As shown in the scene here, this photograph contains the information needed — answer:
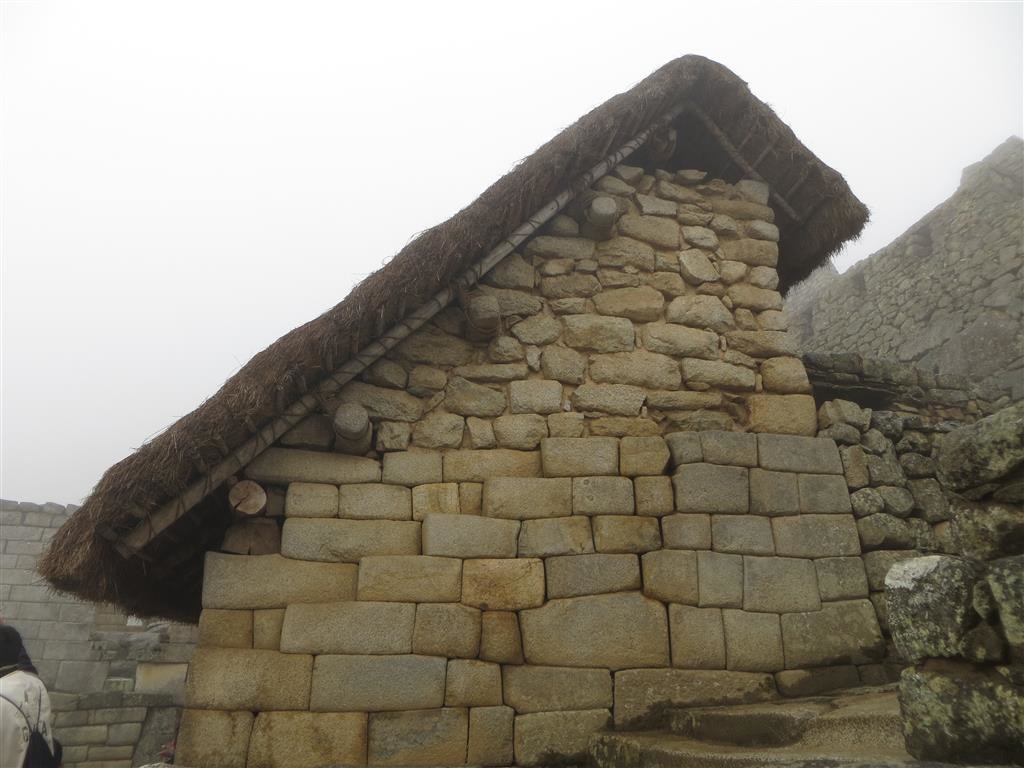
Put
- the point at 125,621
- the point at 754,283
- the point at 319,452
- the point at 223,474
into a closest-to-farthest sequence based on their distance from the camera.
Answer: the point at 223,474 < the point at 319,452 < the point at 754,283 < the point at 125,621

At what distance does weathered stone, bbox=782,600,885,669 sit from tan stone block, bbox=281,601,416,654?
6.54ft

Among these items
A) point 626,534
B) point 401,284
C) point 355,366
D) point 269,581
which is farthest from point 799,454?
point 269,581

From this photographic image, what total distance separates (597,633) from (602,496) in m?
0.72

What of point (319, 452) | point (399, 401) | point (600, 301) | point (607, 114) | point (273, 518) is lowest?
point (273, 518)

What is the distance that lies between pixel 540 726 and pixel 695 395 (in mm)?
2113

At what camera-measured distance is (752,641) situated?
11.5 ft

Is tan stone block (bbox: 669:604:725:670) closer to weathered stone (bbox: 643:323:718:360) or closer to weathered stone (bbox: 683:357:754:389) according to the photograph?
weathered stone (bbox: 683:357:754:389)

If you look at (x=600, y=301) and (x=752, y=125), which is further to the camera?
(x=752, y=125)

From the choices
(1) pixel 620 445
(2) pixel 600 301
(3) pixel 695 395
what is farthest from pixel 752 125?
(1) pixel 620 445

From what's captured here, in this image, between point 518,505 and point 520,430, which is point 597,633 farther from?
point 520,430

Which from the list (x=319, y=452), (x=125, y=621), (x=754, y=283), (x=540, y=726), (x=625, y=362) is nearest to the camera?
(x=540, y=726)

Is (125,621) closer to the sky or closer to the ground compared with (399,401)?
closer to the ground

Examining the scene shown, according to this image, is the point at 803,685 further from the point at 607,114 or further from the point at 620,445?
the point at 607,114

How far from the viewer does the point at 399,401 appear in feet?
12.8
